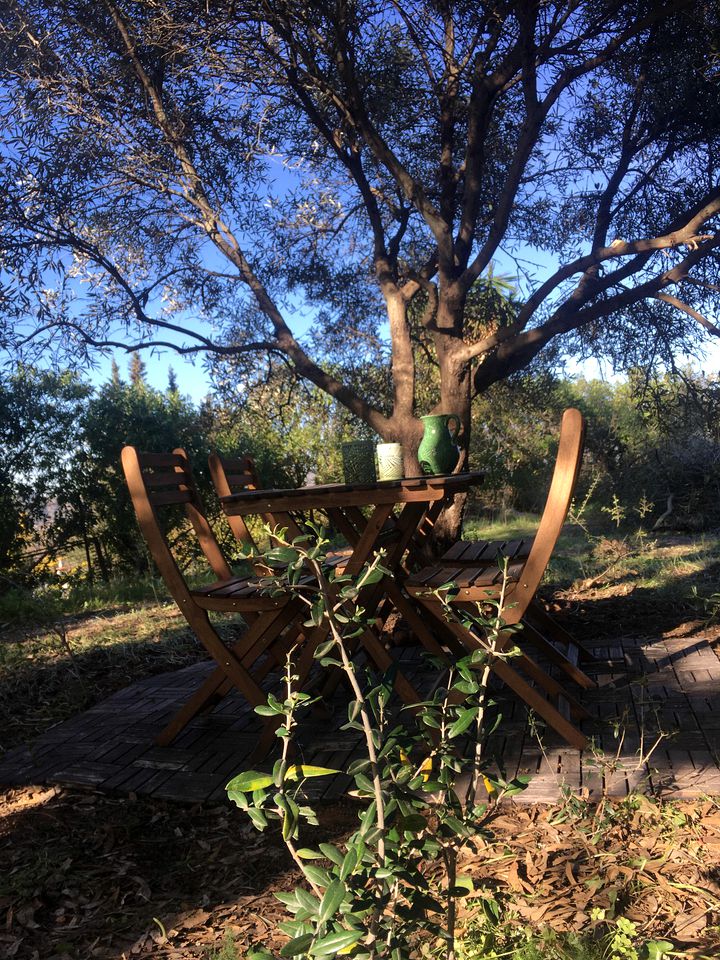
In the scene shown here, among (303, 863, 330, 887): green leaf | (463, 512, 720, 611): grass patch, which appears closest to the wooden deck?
(303, 863, 330, 887): green leaf

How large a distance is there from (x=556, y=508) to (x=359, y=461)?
1.14 meters

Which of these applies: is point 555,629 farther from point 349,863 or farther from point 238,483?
point 349,863

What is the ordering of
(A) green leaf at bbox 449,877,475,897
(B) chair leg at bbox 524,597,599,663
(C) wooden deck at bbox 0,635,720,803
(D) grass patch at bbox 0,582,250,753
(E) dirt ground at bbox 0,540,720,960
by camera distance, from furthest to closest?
(D) grass patch at bbox 0,582,250,753, (B) chair leg at bbox 524,597,599,663, (C) wooden deck at bbox 0,635,720,803, (E) dirt ground at bbox 0,540,720,960, (A) green leaf at bbox 449,877,475,897

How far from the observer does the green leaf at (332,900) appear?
3.20 ft

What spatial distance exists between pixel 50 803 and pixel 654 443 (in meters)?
8.63

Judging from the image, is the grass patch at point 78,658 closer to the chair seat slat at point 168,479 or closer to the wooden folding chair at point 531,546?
the chair seat slat at point 168,479

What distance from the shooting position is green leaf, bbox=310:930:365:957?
0.97m

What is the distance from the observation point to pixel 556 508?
103 inches

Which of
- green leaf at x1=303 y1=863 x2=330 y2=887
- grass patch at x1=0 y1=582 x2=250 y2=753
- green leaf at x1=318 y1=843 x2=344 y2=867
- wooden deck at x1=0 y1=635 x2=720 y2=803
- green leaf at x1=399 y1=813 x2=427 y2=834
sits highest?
green leaf at x1=318 y1=843 x2=344 y2=867

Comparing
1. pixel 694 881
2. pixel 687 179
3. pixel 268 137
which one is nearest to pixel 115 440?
pixel 268 137

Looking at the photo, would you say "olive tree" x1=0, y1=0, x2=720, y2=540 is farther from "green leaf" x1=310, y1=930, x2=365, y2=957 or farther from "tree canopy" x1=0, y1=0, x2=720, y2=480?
"green leaf" x1=310, y1=930, x2=365, y2=957

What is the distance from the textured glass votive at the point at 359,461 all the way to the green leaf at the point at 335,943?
2.62 metres

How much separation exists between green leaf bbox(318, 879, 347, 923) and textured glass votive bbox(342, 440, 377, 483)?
8.54 feet

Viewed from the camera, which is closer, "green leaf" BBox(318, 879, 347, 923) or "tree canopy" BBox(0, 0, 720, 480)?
"green leaf" BBox(318, 879, 347, 923)
